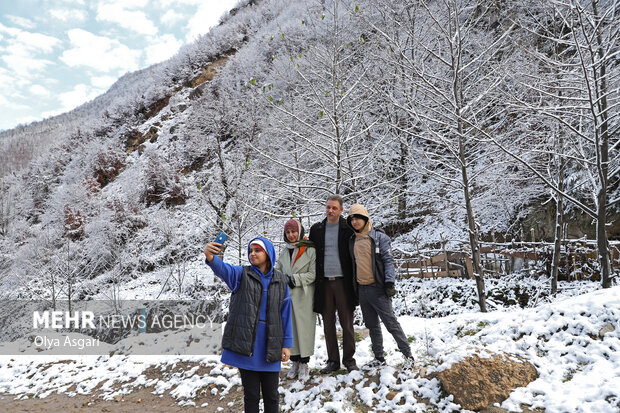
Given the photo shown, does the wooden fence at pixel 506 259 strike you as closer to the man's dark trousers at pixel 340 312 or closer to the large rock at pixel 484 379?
the large rock at pixel 484 379

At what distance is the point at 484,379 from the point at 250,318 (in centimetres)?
233

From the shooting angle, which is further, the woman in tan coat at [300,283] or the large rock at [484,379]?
the woman in tan coat at [300,283]

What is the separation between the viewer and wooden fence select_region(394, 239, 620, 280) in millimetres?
7754

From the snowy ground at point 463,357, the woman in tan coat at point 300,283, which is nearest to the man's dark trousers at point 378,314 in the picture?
the snowy ground at point 463,357

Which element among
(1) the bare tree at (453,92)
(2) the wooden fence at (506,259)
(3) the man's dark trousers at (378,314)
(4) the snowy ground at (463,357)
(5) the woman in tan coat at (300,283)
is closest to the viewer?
(4) the snowy ground at (463,357)

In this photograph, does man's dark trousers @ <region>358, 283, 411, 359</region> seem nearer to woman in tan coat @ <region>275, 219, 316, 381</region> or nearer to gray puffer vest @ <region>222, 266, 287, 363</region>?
woman in tan coat @ <region>275, 219, 316, 381</region>

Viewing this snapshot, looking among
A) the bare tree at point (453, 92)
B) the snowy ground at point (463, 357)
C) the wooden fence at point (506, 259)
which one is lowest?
the snowy ground at point (463, 357)

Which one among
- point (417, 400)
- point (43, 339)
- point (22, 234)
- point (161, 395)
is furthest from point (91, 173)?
point (417, 400)

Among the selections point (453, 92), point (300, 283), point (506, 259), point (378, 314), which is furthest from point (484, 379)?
point (506, 259)

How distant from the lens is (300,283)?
3695mm

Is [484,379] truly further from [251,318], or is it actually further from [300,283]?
[251,318]

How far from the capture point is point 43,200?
31.0m

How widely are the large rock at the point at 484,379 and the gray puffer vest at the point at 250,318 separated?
1797 millimetres

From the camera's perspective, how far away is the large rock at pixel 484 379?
3008 millimetres
